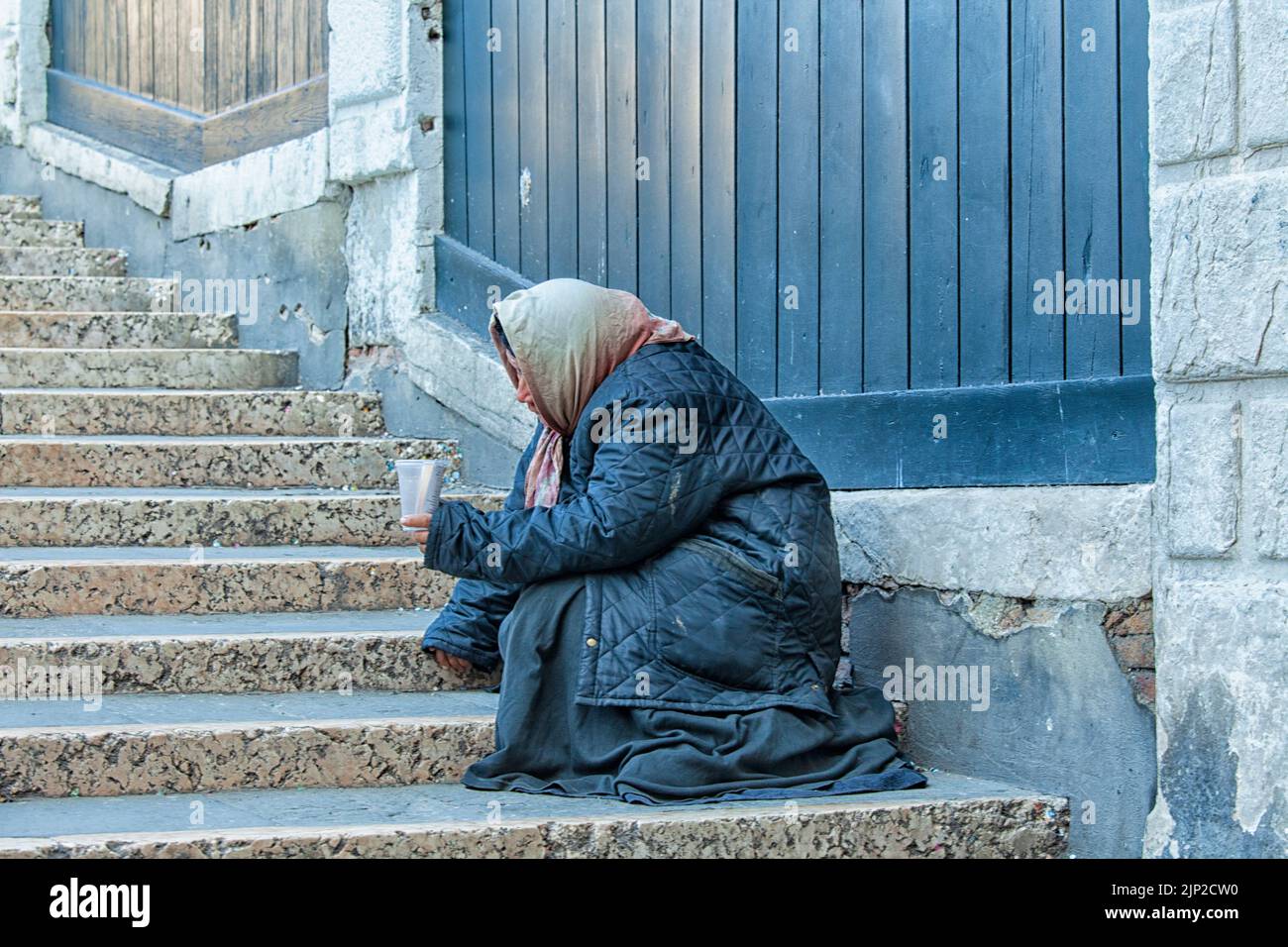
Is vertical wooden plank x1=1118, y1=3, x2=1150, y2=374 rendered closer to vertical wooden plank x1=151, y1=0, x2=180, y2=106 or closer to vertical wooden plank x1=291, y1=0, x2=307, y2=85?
vertical wooden plank x1=291, y1=0, x2=307, y2=85

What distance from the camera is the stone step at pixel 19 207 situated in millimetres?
8500

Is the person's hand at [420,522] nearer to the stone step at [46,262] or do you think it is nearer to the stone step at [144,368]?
the stone step at [144,368]

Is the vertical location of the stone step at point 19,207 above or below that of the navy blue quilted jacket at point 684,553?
above

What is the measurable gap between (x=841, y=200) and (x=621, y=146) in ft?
3.82

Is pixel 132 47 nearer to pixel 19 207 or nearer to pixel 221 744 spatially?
pixel 19 207

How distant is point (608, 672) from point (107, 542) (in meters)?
1.95

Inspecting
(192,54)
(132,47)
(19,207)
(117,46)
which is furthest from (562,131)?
(19,207)

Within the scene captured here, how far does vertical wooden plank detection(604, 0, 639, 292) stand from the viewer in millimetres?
5066

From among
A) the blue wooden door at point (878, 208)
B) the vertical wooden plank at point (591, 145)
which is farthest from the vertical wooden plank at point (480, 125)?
the vertical wooden plank at point (591, 145)

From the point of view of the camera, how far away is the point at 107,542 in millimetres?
4637

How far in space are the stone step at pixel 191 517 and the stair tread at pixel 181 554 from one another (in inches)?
1.1

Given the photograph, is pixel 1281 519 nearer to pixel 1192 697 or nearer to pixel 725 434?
pixel 1192 697

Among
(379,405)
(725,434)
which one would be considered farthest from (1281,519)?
(379,405)

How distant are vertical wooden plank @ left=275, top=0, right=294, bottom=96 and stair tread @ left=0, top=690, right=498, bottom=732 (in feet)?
12.3
